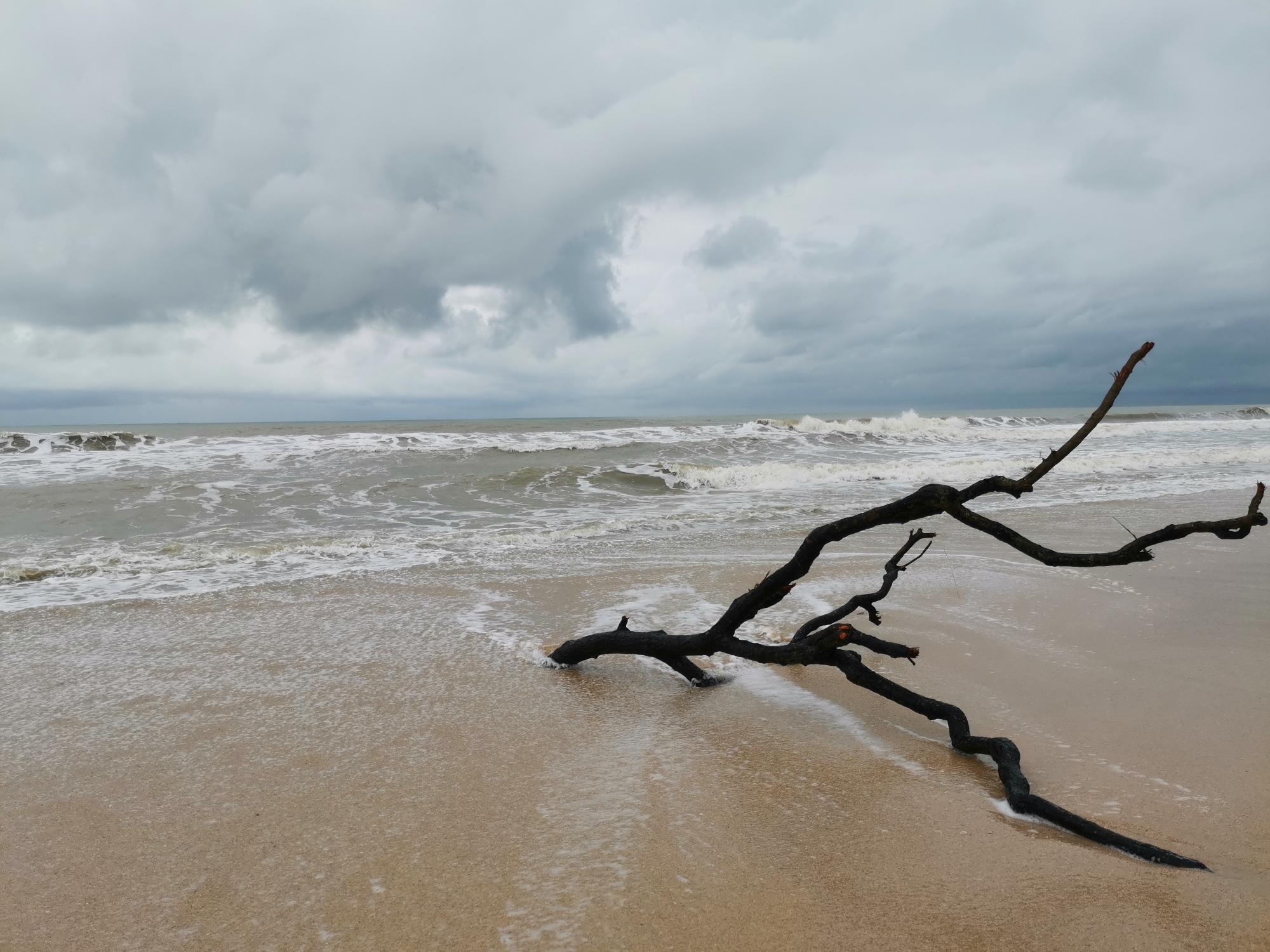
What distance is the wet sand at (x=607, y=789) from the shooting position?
7.54ft

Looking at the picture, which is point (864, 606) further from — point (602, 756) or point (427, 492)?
point (427, 492)

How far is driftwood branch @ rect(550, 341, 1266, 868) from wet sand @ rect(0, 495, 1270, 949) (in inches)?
4.4

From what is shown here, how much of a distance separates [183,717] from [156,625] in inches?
97.4

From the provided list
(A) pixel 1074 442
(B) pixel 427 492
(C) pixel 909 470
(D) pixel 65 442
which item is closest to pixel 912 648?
(A) pixel 1074 442

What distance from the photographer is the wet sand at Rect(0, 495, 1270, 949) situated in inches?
90.5

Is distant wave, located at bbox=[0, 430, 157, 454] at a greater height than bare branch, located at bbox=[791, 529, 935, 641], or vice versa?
distant wave, located at bbox=[0, 430, 157, 454]

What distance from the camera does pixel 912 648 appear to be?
3604mm

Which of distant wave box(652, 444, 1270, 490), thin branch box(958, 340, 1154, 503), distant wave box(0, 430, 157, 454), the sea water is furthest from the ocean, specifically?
distant wave box(0, 430, 157, 454)

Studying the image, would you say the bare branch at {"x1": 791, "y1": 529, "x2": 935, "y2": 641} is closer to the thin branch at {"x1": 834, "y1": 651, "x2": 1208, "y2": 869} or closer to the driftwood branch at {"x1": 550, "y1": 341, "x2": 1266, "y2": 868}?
the driftwood branch at {"x1": 550, "y1": 341, "x2": 1266, "y2": 868}

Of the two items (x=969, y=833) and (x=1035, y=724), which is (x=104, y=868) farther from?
(x=1035, y=724)

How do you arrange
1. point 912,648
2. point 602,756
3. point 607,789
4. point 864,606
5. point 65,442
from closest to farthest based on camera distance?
point 607,789, point 602,756, point 912,648, point 864,606, point 65,442

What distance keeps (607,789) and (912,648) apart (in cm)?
166

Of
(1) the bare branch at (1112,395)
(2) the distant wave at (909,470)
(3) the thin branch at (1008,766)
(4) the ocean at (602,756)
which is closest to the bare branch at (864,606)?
(3) the thin branch at (1008,766)

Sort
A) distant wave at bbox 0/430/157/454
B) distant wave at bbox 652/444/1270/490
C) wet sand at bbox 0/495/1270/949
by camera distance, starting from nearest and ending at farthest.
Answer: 1. wet sand at bbox 0/495/1270/949
2. distant wave at bbox 652/444/1270/490
3. distant wave at bbox 0/430/157/454
